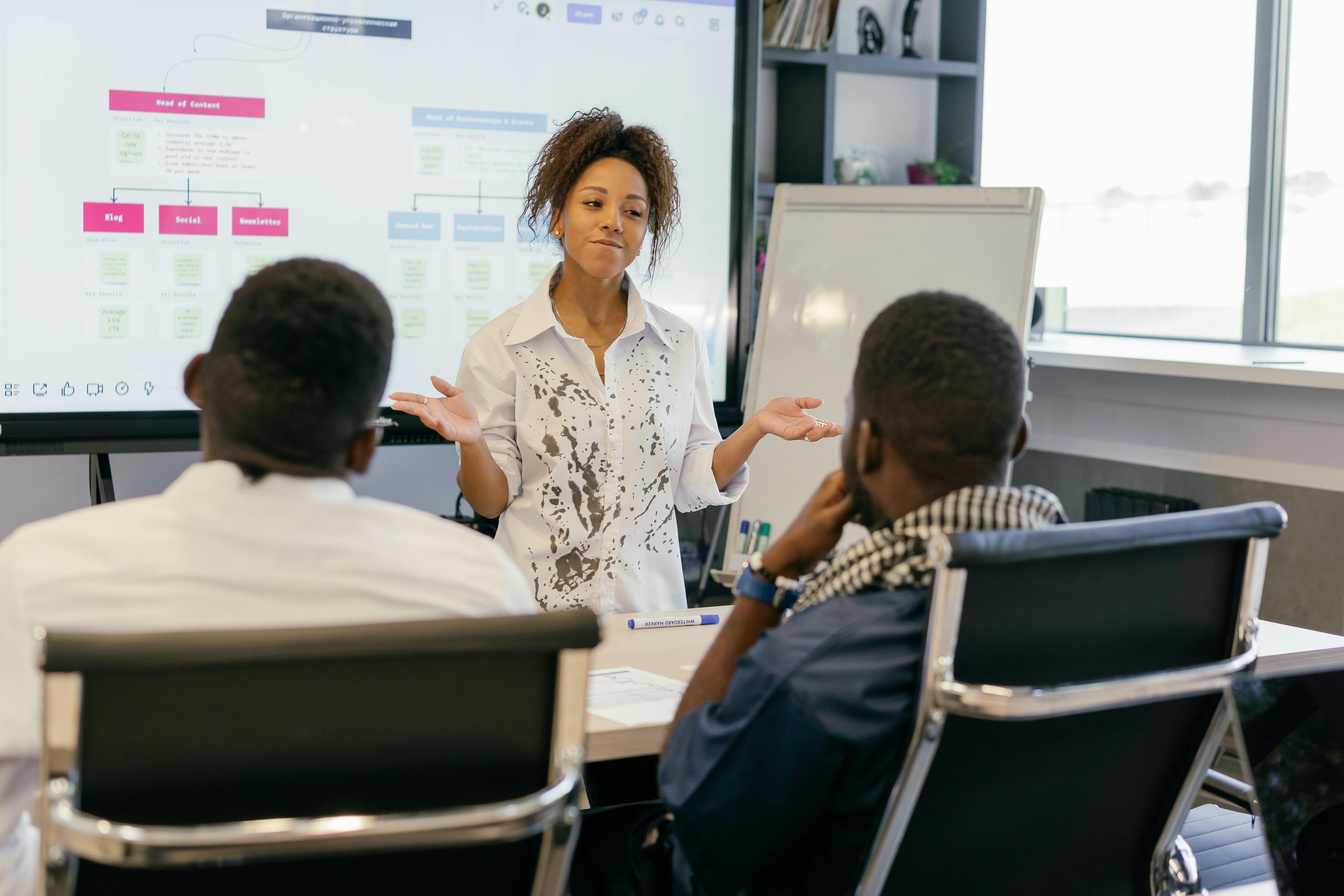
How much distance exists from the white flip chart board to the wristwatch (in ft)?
6.47

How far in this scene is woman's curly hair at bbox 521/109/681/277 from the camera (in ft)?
7.28

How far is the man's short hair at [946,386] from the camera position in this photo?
3.60ft

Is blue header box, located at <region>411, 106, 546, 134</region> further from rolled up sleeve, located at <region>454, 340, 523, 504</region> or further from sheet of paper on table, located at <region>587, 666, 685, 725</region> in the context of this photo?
sheet of paper on table, located at <region>587, 666, 685, 725</region>

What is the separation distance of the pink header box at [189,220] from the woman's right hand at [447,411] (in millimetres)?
1180

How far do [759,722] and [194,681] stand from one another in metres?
0.47

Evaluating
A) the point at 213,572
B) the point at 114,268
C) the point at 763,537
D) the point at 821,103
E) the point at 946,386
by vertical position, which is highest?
the point at 821,103

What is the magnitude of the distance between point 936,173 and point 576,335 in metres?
2.15

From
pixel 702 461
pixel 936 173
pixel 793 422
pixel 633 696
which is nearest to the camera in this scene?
pixel 633 696

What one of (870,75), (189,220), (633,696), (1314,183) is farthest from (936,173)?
(633,696)

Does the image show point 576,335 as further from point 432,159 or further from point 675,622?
Result: point 432,159

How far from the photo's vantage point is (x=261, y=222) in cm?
286

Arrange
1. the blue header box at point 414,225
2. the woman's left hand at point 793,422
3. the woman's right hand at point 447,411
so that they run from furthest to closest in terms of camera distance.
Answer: the blue header box at point 414,225 → the woman's left hand at point 793,422 → the woman's right hand at point 447,411

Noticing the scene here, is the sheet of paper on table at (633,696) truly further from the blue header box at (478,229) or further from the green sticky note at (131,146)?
the green sticky note at (131,146)

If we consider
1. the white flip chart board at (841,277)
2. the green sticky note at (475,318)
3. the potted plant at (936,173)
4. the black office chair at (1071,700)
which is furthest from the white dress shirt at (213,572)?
the potted plant at (936,173)
